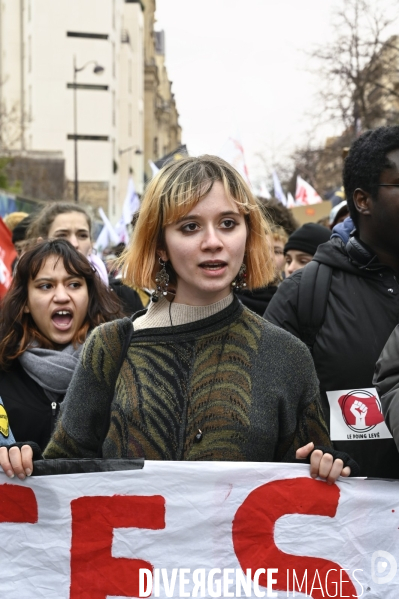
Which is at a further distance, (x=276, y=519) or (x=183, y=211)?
(x=276, y=519)

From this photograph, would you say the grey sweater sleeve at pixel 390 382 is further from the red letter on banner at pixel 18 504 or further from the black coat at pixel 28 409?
the black coat at pixel 28 409

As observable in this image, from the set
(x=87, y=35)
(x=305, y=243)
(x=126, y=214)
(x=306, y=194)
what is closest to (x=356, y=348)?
(x=305, y=243)

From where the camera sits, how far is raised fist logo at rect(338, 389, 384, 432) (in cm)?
329

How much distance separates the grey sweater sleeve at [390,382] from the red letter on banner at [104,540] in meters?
0.73

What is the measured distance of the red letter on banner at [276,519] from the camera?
2.91 metres

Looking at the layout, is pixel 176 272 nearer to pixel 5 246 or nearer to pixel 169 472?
pixel 169 472

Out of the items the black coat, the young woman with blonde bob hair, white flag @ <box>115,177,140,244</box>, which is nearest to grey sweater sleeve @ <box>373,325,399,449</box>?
the young woman with blonde bob hair

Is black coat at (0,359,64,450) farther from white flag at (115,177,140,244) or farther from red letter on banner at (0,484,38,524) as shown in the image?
white flag at (115,177,140,244)

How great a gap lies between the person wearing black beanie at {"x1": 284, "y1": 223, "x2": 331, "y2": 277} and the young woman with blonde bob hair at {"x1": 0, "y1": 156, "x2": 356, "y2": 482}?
2792mm

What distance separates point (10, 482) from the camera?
9.86 ft

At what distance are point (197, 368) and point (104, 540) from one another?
1.96ft

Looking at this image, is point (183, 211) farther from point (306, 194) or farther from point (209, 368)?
point (306, 194)

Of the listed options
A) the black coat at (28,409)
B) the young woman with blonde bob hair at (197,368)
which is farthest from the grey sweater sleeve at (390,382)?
the black coat at (28,409)

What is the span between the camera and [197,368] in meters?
2.84
